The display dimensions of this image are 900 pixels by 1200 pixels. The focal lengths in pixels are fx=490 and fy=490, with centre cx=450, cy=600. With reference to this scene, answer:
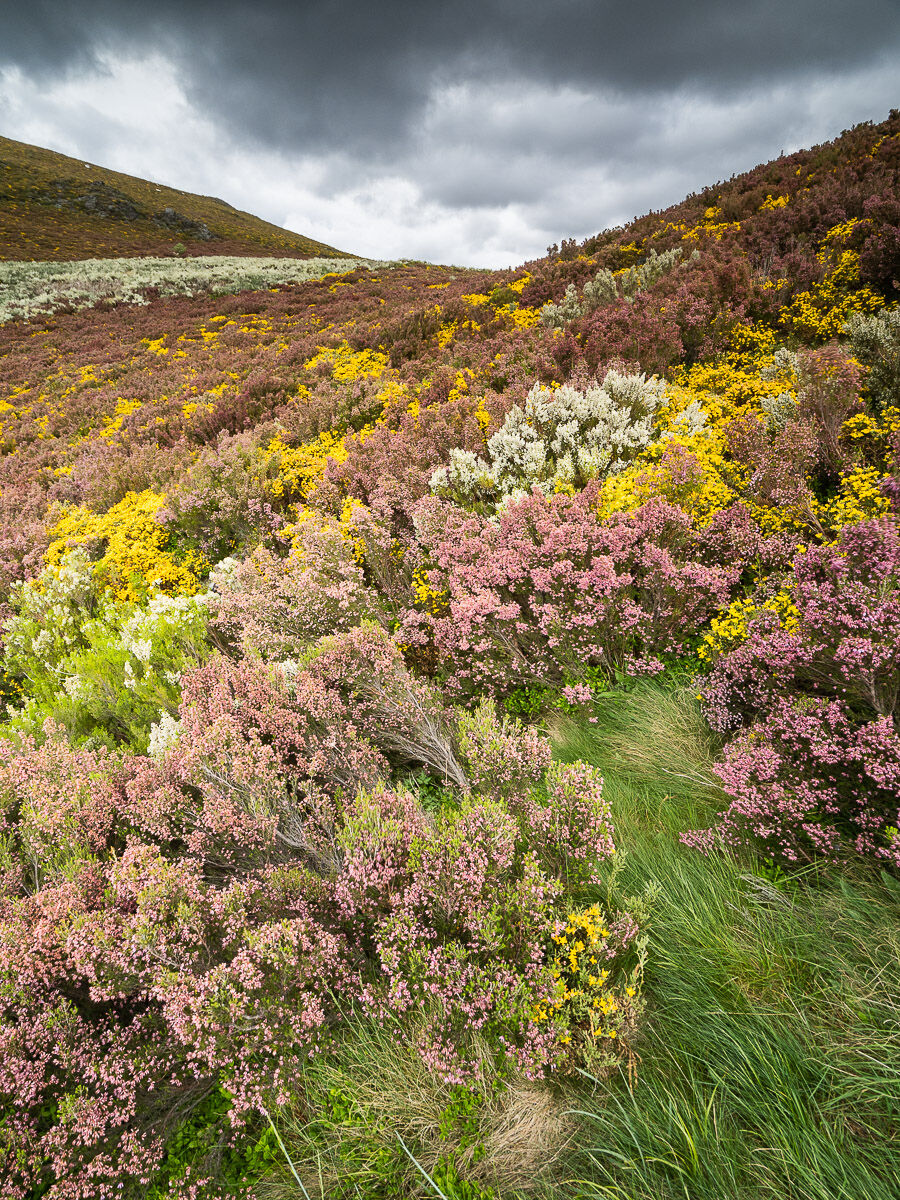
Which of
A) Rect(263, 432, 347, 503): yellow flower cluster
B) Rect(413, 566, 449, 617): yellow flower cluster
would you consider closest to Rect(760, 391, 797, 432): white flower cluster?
Rect(413, 566, 449, 617): yellow flower cluster

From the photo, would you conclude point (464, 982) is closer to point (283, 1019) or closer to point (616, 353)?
point (283, 1019)

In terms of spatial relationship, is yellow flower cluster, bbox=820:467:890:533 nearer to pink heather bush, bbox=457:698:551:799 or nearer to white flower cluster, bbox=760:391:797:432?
white flower cluster, bbox=760:391:797:432

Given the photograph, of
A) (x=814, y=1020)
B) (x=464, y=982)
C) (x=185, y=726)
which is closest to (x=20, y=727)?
(x=185, y=726)

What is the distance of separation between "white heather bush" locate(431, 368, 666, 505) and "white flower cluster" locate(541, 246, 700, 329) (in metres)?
5.19

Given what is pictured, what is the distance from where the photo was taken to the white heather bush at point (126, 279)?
24.7m

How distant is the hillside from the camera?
1.87 m

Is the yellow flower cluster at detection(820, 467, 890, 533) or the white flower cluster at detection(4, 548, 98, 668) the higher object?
the yellow flower cluster at detection(820, 467, 890, 533)

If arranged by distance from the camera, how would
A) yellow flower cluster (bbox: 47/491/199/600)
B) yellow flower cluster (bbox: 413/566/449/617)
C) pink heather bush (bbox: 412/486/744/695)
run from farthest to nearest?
yellow flower cluster (bbox: 47/491/199/600) → yellow flower cluster (bbox: 413/566/449/617) → pink heather bush (bbox: 412/486/744/695)

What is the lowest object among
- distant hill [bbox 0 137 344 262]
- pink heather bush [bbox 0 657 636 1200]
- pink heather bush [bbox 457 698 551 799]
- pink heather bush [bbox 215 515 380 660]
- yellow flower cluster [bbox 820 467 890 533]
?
pink heather bush [bbox 0 657 636 1200]

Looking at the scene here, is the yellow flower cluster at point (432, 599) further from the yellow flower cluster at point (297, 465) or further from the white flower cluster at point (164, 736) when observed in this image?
the yellow flower cluster at point (297, 465)

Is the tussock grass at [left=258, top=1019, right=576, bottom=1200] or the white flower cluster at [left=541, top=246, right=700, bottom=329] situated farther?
the white flower cluster at [left=541, top=246, right=700, bottom=329]

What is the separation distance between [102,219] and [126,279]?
26.5m

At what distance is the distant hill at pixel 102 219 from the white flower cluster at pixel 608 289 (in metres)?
37.1

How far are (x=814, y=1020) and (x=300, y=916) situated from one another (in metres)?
2.24
